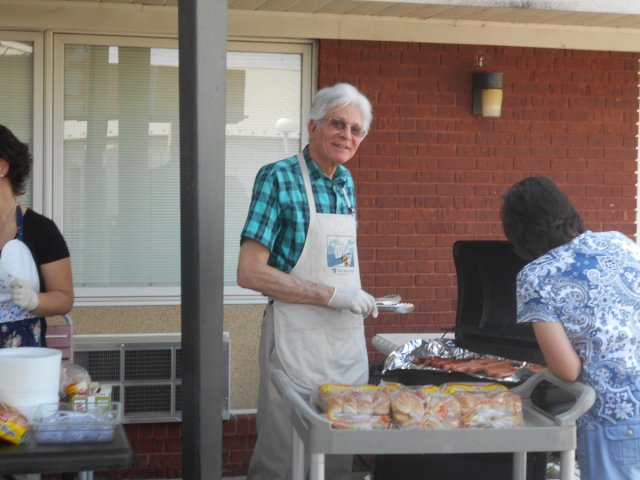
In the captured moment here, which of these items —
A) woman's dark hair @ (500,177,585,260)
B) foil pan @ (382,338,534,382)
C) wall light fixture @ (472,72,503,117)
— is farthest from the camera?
wall light fixture @ (472,72,503,117)

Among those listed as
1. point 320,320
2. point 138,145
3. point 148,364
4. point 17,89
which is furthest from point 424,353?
point 17,89

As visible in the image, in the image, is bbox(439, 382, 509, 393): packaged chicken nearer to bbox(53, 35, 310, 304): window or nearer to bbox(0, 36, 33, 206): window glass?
bbox(53, 35, 310, 304): window

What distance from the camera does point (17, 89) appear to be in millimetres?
5961

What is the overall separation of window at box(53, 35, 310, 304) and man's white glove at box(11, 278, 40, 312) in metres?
2.29

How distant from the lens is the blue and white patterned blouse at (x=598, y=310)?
10.6ft

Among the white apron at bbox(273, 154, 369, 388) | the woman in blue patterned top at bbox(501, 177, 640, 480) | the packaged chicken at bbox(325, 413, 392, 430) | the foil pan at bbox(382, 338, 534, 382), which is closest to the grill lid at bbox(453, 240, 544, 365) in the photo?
the foil pan at bbox(382, 338, 534, 382)

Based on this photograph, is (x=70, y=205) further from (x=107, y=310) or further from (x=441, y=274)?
(x=441, y=274)

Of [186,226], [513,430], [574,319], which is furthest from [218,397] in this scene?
[574,319]

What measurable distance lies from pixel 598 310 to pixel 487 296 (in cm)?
144

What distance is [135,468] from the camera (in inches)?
244

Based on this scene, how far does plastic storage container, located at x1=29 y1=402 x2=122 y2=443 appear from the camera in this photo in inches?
112

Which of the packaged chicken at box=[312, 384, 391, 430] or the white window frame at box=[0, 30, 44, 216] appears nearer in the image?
the packaged chicken at box=[312, 384, 391, 430]

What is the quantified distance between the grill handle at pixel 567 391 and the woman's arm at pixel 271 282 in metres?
0.80

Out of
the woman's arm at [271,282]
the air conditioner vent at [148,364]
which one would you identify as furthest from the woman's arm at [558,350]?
the air conditioner vent at [148,364]
